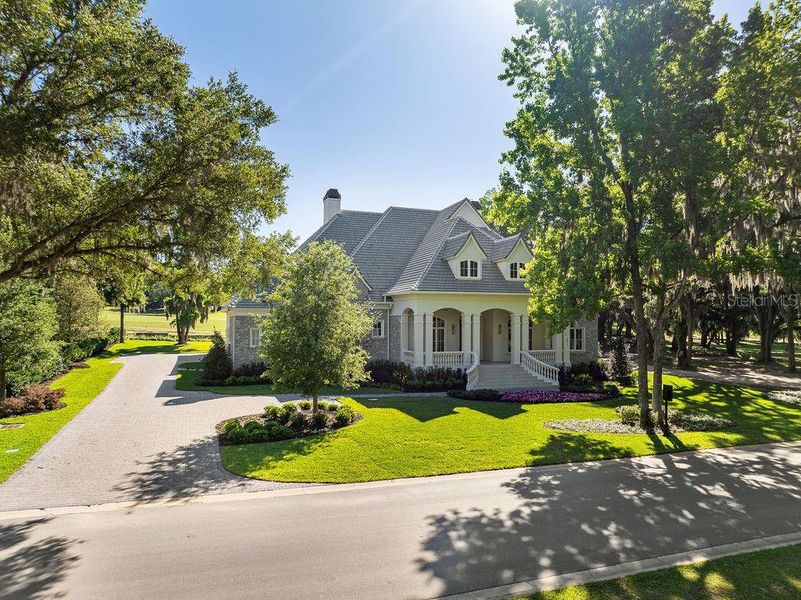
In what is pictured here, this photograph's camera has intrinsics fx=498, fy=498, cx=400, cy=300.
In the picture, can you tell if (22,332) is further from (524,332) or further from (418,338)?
(524,332)

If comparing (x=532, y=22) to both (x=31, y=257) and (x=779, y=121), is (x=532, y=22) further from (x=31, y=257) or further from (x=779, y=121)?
(x=31, y=257)

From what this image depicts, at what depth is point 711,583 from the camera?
6121 mm

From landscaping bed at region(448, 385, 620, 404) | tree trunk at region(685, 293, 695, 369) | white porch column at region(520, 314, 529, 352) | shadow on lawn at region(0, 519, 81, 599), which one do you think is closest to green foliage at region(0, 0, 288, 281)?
shadow on lawn at region(0, 519, 81, 599)

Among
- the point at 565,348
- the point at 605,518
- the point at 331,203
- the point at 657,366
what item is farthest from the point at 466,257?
the point at 605,518

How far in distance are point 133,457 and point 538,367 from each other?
18.9m

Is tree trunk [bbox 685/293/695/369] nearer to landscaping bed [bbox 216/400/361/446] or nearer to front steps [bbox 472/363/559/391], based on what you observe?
front steps [bbox 472/363/559/391]

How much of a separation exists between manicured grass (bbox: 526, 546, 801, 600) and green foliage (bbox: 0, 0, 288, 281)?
9881 mm

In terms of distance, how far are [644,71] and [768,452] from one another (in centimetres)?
1093

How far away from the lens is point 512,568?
6.55m

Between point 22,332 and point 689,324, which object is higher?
point 689,324

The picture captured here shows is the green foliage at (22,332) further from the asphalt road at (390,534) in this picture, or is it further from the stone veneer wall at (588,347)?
the stone veneer wall at (588,347)

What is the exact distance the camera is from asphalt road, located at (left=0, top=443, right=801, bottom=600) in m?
6.21

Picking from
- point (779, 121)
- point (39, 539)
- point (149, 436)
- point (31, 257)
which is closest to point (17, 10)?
point (31, 257)

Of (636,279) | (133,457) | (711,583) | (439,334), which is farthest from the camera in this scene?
(439,334)
